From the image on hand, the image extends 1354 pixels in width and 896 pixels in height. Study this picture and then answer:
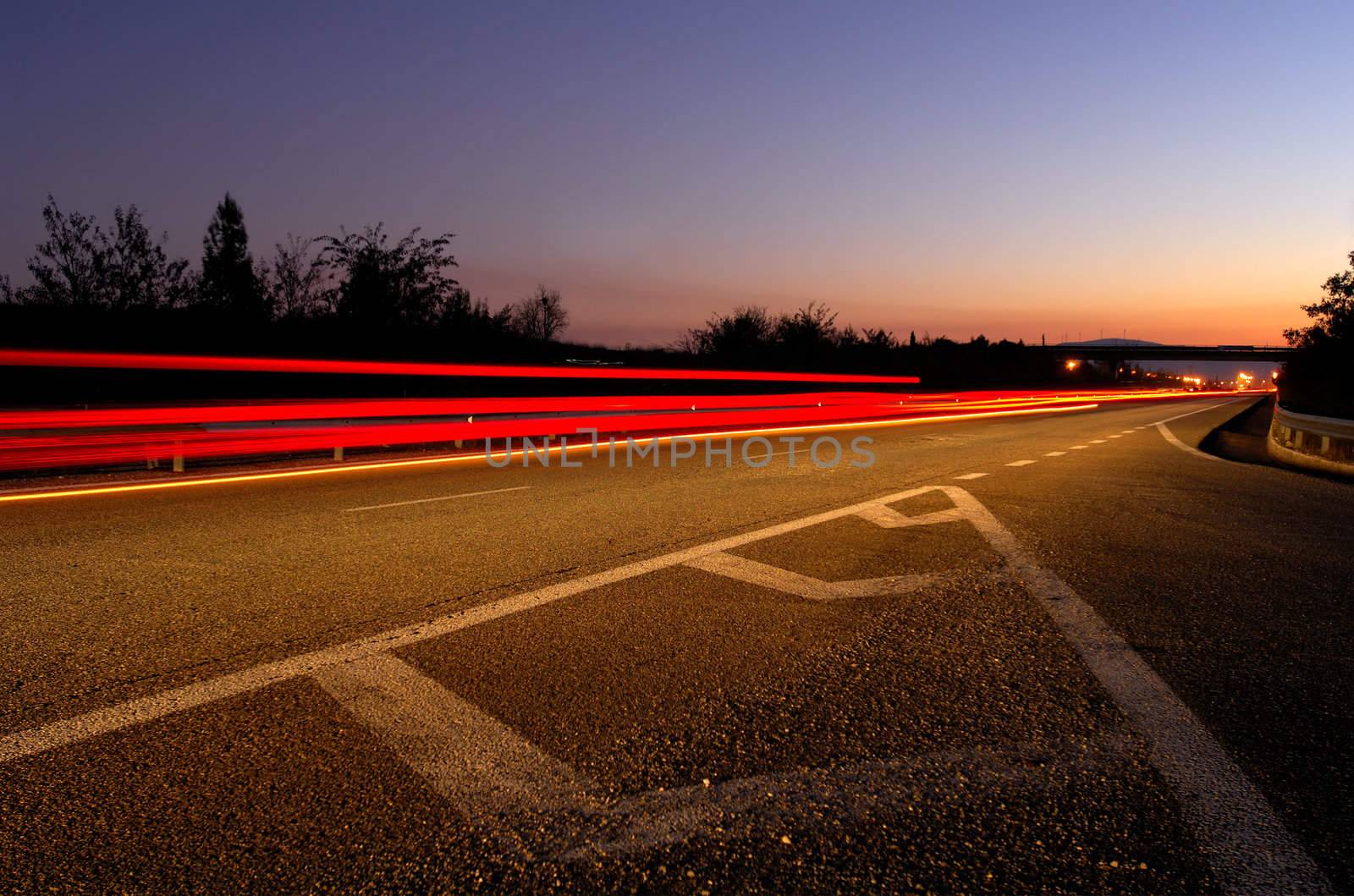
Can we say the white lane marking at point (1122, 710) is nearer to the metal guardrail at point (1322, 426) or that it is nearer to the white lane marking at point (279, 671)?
the white lane marking at point (279, 671)

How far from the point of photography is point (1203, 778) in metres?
2.51

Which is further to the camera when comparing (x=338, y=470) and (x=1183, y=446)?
(x=1183, y=446)

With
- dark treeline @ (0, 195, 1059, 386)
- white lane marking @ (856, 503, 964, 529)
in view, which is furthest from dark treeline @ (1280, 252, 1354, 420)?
white lane marking @ (856, 503, 964, 529)

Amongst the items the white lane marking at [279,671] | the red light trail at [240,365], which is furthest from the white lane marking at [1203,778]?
the red light trail at [240,365]

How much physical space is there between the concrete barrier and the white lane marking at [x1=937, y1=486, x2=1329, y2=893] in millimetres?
11078

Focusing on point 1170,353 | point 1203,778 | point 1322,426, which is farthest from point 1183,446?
point 1170,353

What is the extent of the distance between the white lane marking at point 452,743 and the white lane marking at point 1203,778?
1.87 meters

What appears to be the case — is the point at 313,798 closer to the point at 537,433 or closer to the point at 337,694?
the point at 337,694

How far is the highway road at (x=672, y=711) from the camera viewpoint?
6.90ft

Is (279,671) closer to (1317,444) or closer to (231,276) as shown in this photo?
(1317,444)

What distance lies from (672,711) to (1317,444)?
50.7 feet

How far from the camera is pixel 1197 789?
96.2 inches

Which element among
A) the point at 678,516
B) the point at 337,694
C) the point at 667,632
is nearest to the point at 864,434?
the point at 678,516

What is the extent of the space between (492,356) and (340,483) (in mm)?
29358
